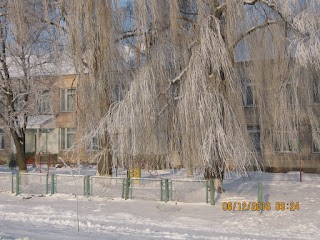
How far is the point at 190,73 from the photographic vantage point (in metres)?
12.2

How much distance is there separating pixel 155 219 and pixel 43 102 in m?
10.2

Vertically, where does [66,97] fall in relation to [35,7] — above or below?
below

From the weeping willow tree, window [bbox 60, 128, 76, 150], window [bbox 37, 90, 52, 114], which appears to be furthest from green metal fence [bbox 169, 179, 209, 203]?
window [bbox 60, 128, 76, 150]

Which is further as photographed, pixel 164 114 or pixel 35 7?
pixel 35 7

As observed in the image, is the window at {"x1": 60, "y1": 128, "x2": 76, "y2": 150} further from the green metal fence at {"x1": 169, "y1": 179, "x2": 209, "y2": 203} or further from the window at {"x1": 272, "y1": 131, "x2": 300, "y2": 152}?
the window at {"x1": 272, "y1": 131, "x2": 300, "y2": 152}

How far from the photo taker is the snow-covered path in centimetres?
941

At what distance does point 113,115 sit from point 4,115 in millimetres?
8607

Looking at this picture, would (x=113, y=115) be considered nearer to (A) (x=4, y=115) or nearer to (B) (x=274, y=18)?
(B) (x=274, y=18)

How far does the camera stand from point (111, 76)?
13.5m

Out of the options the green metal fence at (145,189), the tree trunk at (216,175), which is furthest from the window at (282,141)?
the green metal fence at (145,189)

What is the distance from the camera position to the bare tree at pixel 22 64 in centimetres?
1662

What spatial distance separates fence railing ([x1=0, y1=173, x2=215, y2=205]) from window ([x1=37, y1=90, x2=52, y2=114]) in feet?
12.7

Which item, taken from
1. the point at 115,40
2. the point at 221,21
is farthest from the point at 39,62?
the point at 221,21

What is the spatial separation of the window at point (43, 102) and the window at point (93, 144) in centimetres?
654
